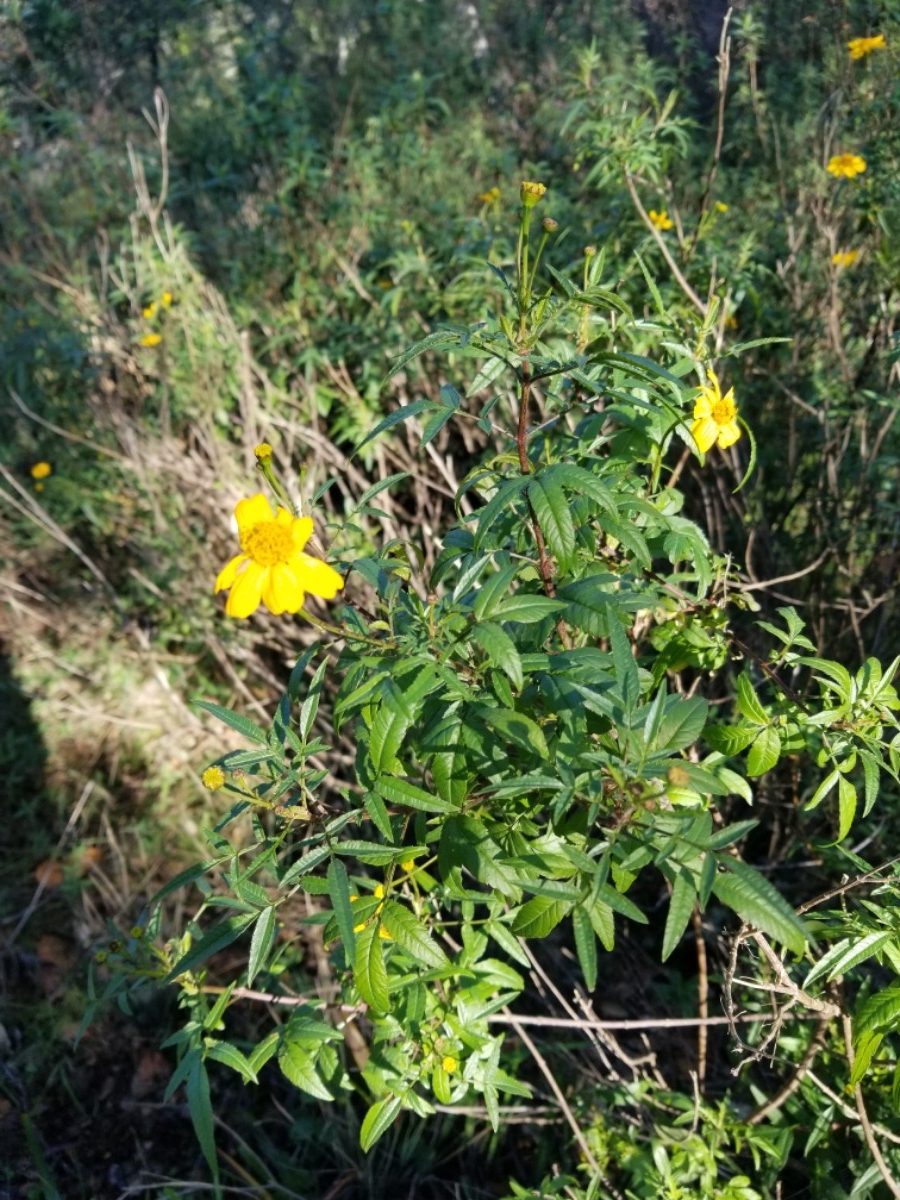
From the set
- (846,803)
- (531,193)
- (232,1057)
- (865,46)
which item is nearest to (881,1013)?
(846,803)

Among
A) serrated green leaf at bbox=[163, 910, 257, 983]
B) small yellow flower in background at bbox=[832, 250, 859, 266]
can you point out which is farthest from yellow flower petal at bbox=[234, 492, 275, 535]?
small yellow flower in background at bbox=[832, 250, 859, 266]

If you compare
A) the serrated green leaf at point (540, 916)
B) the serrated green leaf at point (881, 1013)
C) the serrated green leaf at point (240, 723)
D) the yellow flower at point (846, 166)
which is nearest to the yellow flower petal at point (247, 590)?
the serrated green leaf at point (240, 723)

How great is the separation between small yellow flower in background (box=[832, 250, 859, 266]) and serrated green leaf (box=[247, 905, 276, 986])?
7.20ft

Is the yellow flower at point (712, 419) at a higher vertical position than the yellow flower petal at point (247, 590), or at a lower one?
lower

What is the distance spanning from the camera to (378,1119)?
1304mm

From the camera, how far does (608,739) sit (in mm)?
1057

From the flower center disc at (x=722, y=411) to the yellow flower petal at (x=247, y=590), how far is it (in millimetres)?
696

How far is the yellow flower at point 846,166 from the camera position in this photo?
2.40m

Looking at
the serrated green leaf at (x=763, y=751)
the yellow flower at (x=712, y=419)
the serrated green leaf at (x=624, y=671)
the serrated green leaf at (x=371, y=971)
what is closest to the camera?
the serrated green leaf at (x=624, y=671)

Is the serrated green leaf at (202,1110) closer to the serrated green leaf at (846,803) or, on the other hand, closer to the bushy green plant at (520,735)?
the bushy green plant at (520,735)

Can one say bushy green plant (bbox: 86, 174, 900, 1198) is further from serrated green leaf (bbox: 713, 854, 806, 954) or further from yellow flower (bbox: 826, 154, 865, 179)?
yellow flower (bbox: 826, 154, 865, 179)

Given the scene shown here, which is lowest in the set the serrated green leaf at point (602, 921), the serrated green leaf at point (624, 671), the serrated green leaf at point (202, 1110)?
the serrated green leaf at point (202, 1110)

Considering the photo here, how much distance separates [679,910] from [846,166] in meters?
2.29

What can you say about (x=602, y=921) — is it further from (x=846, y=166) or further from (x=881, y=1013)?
(x=846, y=166)
